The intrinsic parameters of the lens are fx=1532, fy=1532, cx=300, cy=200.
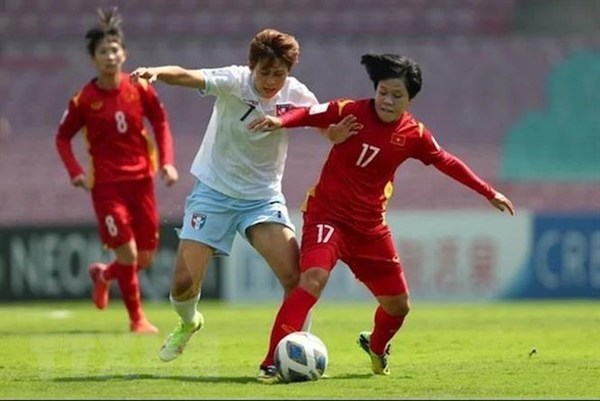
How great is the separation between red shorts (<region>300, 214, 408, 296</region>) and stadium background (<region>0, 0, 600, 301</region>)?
32.3ft

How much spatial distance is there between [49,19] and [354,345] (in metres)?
13.2

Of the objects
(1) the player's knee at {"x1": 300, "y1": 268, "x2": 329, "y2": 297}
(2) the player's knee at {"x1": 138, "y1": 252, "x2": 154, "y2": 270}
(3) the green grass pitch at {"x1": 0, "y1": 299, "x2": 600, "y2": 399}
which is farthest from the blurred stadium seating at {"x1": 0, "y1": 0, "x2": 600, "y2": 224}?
(1) the player's knee at {"x1": 300, "y1": 268, "x2": 329, "y2": 297}

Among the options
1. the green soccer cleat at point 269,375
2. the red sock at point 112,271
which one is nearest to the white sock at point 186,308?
Answer: the green soccer cleat at point 269,375

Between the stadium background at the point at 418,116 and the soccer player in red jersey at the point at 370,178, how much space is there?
32.4 feet

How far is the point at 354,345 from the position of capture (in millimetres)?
11664

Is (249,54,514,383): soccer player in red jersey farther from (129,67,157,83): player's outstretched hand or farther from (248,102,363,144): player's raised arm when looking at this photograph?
(129,67,157,83): player's outstretched hand

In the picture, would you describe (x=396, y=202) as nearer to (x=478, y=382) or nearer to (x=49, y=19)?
(x=49, y=19)

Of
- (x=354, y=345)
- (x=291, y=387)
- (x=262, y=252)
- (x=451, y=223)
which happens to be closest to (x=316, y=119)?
(x=262, y=252)

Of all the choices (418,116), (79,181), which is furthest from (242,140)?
(418,116)

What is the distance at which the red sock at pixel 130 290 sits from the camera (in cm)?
1285

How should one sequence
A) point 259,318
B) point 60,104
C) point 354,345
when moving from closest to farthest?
point 354,345 → point 259,318 → point 60,104

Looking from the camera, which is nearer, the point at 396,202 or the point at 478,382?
the point at 478,382

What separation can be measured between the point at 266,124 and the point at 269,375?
1.36 meters

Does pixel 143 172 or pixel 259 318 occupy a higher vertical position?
pixel 143 172
